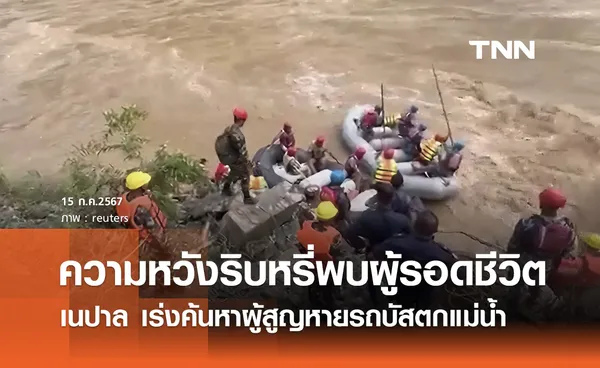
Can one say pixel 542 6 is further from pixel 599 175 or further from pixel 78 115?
pixel 78 115

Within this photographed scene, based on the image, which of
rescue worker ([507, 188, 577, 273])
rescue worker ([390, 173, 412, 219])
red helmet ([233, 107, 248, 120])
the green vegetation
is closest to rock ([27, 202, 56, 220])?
the green vegetation

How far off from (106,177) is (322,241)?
1.08 metres

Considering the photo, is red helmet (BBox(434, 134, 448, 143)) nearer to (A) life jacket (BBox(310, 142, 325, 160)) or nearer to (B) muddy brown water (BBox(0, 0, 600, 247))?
(B) muddy brown water (BBox(0, 0, 600, 247))

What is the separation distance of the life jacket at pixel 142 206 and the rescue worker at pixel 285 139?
1167 mm

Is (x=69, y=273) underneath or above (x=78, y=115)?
underneath

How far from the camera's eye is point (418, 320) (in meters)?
2.66

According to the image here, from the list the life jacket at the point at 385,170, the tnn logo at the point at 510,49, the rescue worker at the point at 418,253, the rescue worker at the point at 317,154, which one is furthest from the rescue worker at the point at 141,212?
the tnn logo at the point at 510,49

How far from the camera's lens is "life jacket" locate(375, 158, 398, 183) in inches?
141

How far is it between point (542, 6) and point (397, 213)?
161cm

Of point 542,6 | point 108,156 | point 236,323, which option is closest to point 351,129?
point 542,6

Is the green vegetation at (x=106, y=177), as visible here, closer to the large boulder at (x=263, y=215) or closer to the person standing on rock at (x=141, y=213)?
the person standing on rock at (x=141, y=213)

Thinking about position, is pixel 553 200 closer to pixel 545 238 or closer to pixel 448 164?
pixel 545 238

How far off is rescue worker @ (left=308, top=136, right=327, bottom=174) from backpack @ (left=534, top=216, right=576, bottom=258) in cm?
161

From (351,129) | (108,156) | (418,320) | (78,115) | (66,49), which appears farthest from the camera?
(351,129)
